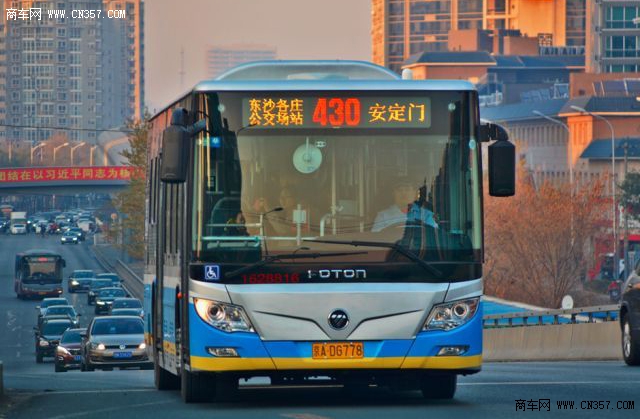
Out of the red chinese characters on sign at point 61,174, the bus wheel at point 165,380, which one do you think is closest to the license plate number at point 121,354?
the bus wheel at point 165,380

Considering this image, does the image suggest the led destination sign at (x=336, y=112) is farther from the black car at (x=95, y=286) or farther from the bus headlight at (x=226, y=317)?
the black car at (x=95, y=286)

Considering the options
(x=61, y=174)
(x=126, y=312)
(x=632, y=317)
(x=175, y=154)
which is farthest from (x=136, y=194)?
(x=175, y=154)

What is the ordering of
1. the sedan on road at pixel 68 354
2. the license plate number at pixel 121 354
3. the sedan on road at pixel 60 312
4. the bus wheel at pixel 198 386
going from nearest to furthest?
the bus wheel at pixel 198 386 < the license plate number at pixel 121 354 < the sedan on road at pixel 68 354 < the sedan on road at pixel 60 312

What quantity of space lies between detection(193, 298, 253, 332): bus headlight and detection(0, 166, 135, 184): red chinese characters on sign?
137226 millimetres

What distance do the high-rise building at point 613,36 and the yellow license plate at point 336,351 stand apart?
14764 cm

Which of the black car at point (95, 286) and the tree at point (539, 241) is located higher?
the tree at point (539, 241)

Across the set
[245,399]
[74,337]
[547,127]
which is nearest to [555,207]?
[74,337]

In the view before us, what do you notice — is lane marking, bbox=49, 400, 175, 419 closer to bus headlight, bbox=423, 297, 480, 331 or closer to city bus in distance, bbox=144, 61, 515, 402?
city bus in distance, bbox=144, 61, 515, 402

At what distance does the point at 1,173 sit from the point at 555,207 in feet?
228

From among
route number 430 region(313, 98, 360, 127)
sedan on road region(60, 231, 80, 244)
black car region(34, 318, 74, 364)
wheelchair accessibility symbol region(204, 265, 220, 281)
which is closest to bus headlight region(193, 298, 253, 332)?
wheelchair accessibility symbol region(204, 265, 220, 281)

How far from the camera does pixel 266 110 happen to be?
53.4ft

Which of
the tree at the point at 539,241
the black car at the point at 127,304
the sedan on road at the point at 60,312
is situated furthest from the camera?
the tree at the point at 539,241

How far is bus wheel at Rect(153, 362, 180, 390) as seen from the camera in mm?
19984

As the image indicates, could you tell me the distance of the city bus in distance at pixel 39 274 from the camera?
10188cm
